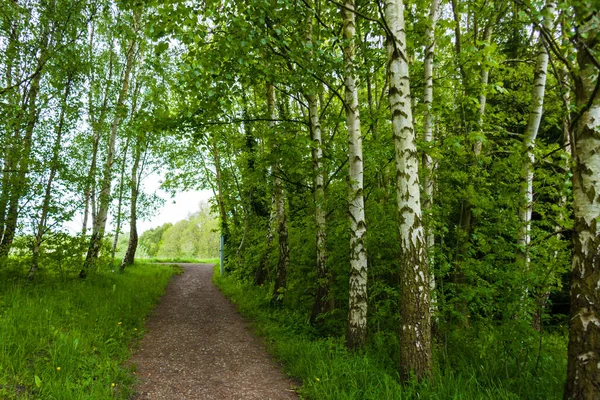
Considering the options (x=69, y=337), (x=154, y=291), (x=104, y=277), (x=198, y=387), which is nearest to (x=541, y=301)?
(x=198, y=387)

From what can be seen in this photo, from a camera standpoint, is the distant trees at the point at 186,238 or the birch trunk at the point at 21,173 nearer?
the birch trunk at the point at 21,173

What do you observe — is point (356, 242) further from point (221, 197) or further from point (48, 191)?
point (221, 197)

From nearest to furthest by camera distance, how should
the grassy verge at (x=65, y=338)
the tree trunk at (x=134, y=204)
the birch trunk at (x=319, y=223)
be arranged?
the grassy verge at (x=65, y=338) < the birch trunk at (x=319, y=223) < the tree trunk at (x=134, y=204)

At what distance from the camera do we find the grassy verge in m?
3.74

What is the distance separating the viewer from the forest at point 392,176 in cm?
385

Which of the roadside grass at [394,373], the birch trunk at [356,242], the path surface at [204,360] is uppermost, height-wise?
the birch trunk at [356,242]

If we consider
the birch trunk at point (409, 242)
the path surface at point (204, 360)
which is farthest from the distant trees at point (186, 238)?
the birch trunk at point (409, 242)

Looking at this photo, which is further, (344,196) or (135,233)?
(135,233)

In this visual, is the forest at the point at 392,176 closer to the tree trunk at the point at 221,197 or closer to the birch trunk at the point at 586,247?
the birch trunk at the point at 586,247

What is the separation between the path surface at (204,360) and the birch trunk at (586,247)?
3.21 m

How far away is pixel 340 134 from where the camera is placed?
9.30 m

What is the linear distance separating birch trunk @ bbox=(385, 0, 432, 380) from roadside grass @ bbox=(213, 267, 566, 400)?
31cm

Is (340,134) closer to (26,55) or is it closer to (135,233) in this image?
(26,55)

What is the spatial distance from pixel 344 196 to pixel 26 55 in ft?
25.9
